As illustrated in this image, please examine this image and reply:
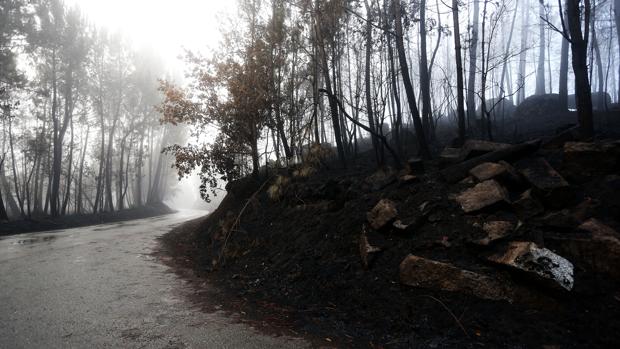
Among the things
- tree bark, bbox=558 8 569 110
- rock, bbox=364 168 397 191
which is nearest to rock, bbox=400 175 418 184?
rock, bbox=364 168 397 191

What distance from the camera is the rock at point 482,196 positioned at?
4.50 meters

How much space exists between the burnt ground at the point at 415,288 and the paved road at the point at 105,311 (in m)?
0.48

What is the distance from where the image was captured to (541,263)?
133 inches

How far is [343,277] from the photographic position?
15.3 feet

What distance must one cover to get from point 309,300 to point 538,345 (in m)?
2.68

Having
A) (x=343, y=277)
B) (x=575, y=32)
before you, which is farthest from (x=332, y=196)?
(x=575, y=32)

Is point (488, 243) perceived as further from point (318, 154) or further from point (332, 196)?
point (318, 154)

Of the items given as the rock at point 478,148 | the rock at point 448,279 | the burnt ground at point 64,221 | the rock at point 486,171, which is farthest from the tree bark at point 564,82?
the burnt ground at point 64,221

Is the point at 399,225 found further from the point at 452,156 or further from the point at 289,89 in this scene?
the point at 289,89

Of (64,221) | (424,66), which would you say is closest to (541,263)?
(424,66)

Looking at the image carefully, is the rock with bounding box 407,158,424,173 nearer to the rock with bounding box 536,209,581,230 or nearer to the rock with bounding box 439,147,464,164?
the rock with bounding box 439,147,464,164

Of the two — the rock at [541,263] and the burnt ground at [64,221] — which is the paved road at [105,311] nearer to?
the rock at [541,263]

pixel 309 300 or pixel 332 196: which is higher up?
pixel 332 196

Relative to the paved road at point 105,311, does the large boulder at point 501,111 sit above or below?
above
